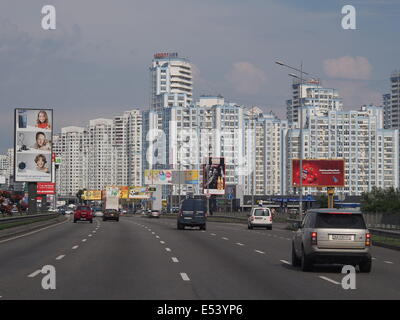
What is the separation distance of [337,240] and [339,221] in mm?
537

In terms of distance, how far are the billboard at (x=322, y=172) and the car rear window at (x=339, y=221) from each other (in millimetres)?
71701

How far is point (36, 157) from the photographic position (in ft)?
239

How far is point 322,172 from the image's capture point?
93562 millimetres

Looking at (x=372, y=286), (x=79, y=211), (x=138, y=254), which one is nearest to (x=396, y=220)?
(x=79, y=211)

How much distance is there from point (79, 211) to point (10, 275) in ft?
194

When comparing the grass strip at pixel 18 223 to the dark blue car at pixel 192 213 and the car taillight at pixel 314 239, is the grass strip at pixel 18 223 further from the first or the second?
the car taillight at pixel 314 239

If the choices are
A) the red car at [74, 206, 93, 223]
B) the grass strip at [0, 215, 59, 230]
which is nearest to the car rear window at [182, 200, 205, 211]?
the grass strip at [0, 215, 59, 230]

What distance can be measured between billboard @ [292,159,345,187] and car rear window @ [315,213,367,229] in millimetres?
71701

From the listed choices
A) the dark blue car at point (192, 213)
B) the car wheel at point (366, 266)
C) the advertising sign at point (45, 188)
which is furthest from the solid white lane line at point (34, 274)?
the advertising sign at point (45, 188)

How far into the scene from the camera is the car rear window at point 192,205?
5600 centimetres

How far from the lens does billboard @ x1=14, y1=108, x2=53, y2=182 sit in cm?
7131

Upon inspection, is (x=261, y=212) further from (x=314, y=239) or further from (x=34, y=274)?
(x=34, y=274)

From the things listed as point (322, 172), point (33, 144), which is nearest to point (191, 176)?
point (322, 172)
